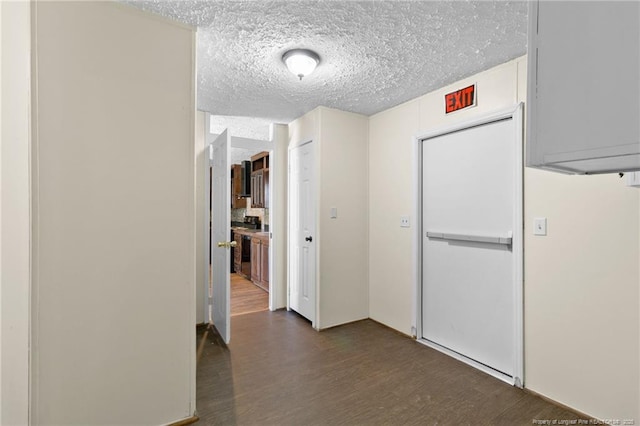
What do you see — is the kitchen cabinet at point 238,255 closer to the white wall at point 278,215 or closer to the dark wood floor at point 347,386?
the white wall at point 278,215

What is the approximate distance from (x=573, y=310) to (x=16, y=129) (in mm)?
3204

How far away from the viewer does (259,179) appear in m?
5.91

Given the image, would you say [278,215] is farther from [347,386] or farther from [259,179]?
[347,386]

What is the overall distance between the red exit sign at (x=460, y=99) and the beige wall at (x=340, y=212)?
106cm

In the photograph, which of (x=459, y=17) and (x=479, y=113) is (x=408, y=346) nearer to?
(x=479, y=113)

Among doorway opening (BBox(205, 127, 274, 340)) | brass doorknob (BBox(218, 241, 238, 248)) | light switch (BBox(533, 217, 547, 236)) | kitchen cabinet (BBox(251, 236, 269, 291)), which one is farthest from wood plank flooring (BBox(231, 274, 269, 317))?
light switch (BBox(533, 217, 547, 236))

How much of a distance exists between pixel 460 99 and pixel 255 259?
3840 millimetres

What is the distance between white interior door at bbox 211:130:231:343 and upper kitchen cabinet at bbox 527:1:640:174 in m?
2.56

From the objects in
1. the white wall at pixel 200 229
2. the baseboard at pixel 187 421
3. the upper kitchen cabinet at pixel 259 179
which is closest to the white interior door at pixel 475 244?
the baseboard at pixel 187 421

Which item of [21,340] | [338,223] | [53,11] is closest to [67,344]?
[21,340]

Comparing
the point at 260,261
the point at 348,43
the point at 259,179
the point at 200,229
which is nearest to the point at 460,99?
the point at 348,43

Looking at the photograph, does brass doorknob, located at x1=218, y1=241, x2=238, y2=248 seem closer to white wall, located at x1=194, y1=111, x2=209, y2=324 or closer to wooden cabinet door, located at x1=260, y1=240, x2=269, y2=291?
white wall, located at x1=194, y1=111, x2=209, y2=324

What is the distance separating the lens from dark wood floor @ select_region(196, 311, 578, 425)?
194 cm

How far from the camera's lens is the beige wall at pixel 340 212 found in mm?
3314
